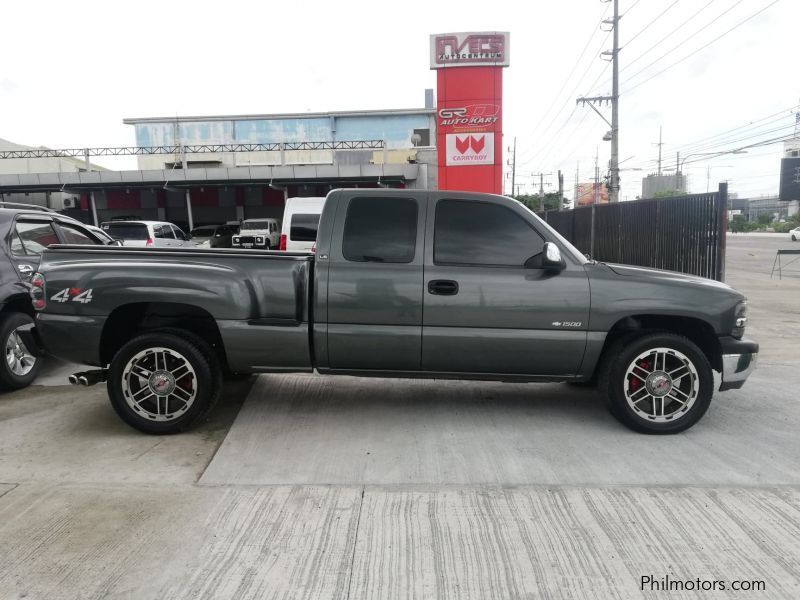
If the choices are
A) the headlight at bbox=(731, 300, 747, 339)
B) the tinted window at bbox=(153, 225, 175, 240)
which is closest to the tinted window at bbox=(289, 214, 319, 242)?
the tinted window at bbox=(153, 225, 175, 240)

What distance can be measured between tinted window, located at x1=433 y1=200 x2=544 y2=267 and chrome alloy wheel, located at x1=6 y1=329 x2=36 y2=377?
14.0 feet

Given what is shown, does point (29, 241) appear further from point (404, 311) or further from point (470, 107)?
point (470, 107)

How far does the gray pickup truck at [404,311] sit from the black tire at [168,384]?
0.01 meters

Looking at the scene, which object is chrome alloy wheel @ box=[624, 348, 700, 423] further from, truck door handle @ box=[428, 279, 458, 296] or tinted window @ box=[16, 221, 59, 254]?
tinted window @ box=[16, 221, 59, 254]

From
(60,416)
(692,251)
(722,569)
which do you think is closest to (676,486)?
(722,569)

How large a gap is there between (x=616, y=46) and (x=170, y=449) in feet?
105

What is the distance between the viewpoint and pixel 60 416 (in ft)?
16.4

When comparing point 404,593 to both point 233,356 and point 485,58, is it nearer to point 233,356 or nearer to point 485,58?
point 233,356

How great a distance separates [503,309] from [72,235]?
5.66 meters

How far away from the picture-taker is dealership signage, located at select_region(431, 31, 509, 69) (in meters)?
15.7

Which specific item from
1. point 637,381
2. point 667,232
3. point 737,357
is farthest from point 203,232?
point 737,357

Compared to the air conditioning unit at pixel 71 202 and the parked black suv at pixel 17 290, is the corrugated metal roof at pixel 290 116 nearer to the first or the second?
the air conditioning unit at pixel 71 202

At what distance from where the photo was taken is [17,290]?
5598 mm
